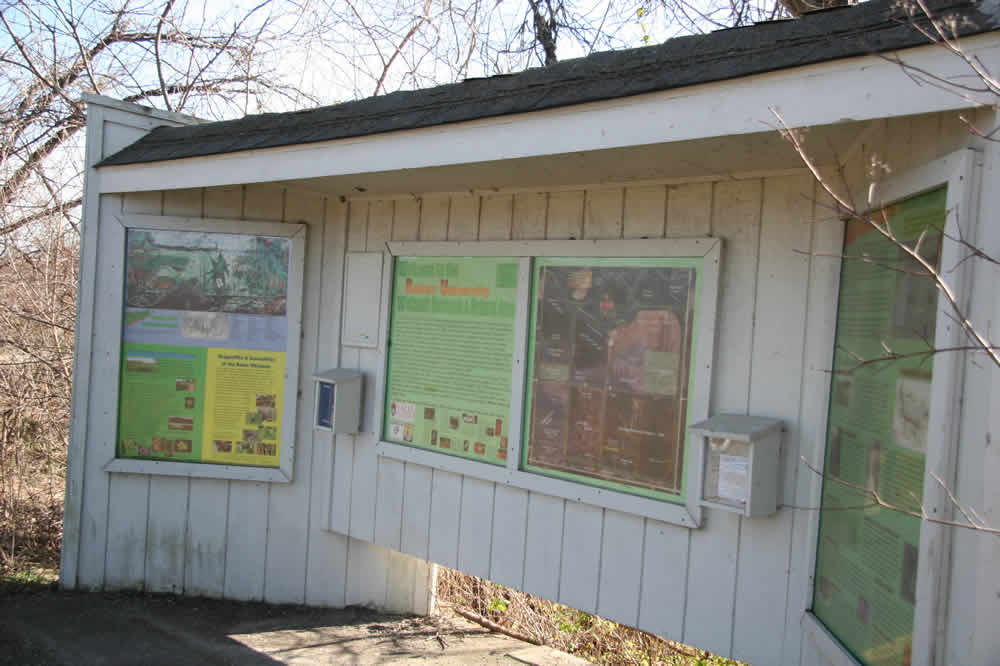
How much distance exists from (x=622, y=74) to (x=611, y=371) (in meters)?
1.33

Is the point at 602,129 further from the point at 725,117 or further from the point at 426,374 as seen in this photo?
the point at 426,374

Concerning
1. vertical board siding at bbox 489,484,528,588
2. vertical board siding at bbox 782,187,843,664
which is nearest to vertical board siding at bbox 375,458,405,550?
vertical board siding at bbox 489,484,528,588

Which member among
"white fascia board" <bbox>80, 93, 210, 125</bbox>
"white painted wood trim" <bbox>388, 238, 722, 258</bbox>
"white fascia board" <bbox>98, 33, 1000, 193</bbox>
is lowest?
"white painted wood trim" <bbox>388, 238, 722, 258</bbox>

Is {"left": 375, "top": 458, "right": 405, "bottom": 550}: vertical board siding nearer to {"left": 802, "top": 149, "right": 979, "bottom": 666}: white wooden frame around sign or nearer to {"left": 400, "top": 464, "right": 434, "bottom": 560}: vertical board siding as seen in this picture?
{"left": 400, "top": 464, "right": 434, "bottom": 560}: vertical board siding

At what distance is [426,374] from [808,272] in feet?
7.07

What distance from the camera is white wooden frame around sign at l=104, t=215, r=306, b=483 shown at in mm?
4859

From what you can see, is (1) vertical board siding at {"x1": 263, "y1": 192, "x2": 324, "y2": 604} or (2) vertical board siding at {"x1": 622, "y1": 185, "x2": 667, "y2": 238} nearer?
(2) vertical board siding at {"x1": 622, "y1": 185, "x2": 667, "y2": 238}

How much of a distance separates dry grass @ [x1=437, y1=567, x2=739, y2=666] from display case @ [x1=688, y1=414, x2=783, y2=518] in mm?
2825

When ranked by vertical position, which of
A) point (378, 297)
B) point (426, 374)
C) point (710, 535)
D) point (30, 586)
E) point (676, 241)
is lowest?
point (30, 586)

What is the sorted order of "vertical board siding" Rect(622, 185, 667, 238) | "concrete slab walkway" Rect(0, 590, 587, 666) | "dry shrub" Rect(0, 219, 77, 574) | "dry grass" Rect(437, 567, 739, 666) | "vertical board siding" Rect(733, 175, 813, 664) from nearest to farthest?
"vertical board siding" Rect(733, 175, 813, 664), "vertical board siding" Rect(622, 185, 667, 238), "concrete slab walkway" Rect(0, 590, 587, 666), "dry grass" Rect(437, 567, 739, 666), "dry shrub" Rect(0, 219, 77, 574)

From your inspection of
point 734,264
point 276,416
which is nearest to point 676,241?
point 734,264

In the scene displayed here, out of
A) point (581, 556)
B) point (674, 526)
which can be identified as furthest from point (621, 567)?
point (674, 526)

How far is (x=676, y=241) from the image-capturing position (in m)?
3.37

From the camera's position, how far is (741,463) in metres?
2.94
